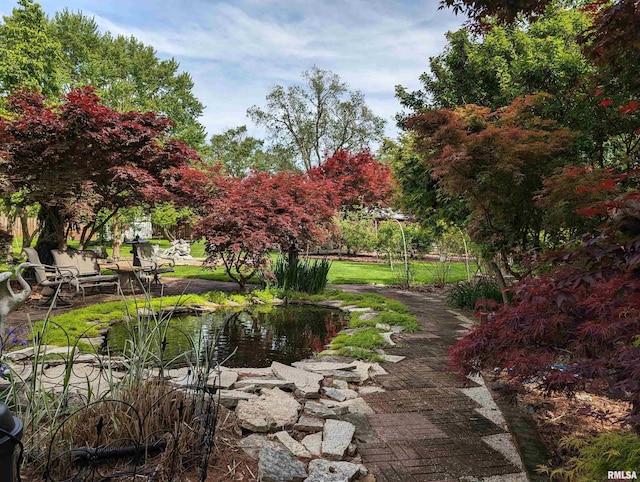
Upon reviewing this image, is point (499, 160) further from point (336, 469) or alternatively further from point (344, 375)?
point (336, 469)

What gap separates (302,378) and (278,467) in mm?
1294

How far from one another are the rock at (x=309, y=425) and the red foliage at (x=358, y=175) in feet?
46.9

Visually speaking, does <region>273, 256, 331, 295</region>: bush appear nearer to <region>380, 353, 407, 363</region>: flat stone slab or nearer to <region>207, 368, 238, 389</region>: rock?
<region>380, 353, 407, 363</region>: flat stone slab

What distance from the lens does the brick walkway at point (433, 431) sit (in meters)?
1.83

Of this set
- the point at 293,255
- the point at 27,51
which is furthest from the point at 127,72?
the point at 293,255

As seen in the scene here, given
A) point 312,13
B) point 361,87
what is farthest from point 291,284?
point 361,87

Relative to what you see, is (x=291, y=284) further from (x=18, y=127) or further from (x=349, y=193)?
(x=349, y=193)

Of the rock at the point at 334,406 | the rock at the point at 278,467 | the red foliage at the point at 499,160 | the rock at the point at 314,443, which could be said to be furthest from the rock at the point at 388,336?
the rock at the point at 278,467

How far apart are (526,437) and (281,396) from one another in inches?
53.3

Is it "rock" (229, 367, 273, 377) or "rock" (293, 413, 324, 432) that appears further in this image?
"rock" (229, 367, 273, 377)

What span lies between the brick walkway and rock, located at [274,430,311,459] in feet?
0.92

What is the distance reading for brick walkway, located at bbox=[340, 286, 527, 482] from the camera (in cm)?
183

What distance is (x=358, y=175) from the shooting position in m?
16.6

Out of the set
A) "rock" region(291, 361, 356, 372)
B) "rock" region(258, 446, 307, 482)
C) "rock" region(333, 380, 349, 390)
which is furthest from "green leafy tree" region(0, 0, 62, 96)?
"rock" region(258, 446, 307, 482)
